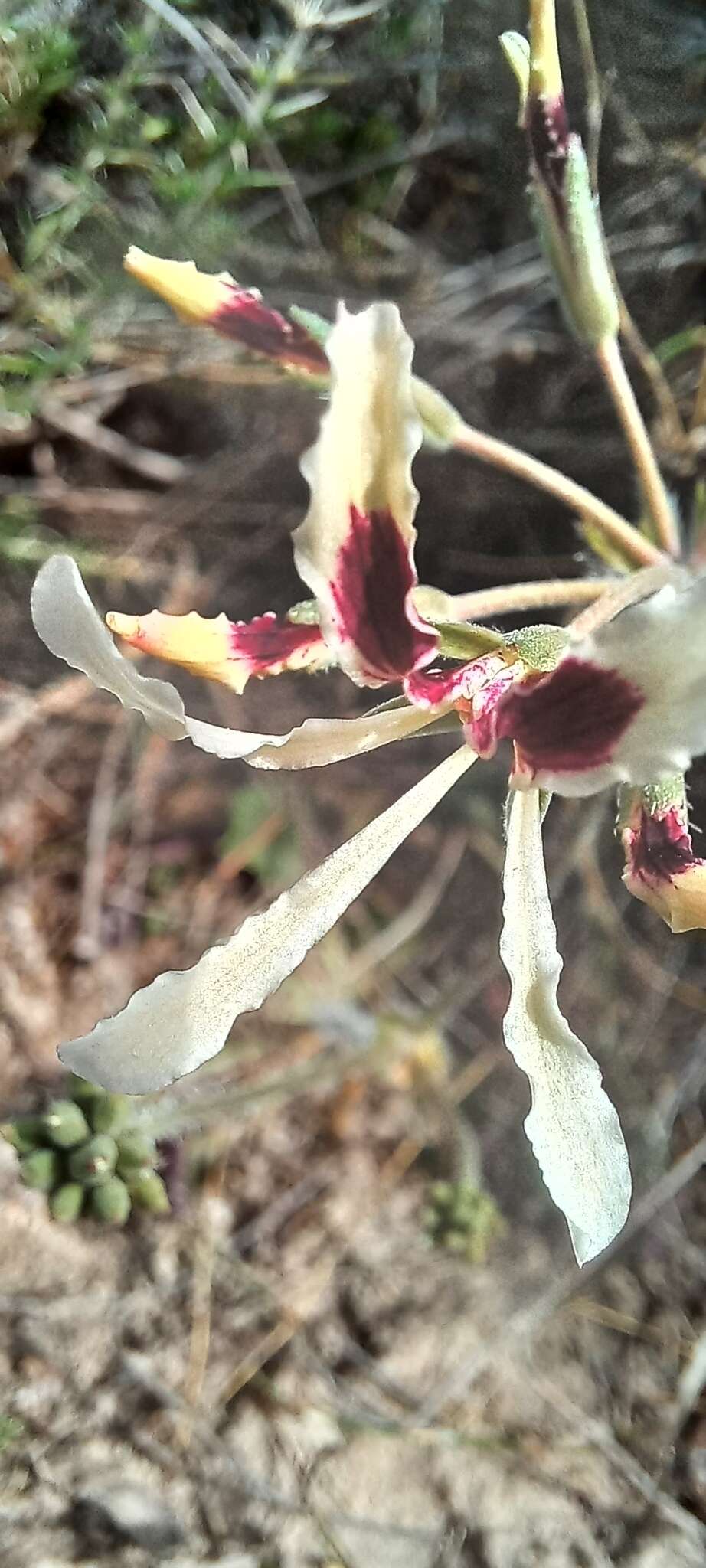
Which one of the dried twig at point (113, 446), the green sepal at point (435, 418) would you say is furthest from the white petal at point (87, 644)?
the dried twig at point (113, 446)

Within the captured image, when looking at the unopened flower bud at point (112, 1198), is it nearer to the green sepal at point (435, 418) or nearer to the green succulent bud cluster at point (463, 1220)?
the green succulent bud cluster at point (463, 1220)

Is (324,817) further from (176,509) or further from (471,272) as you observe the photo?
(471,272)

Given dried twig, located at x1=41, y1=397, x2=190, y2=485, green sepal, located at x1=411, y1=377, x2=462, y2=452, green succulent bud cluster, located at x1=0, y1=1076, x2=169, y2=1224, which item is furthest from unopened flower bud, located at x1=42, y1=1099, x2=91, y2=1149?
dried twig, located at x1=41, y1=397, x2=190, y2=485

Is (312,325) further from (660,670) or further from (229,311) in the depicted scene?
(660,670)

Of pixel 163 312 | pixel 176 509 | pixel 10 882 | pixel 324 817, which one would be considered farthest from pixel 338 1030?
pixel 163 312

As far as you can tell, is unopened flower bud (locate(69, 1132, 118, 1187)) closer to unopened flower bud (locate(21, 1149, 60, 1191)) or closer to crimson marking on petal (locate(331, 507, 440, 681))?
unopened flower bud (locate(21, 1149, 60, 1191))

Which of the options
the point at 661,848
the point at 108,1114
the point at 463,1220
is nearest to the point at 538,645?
the point at 661,848
